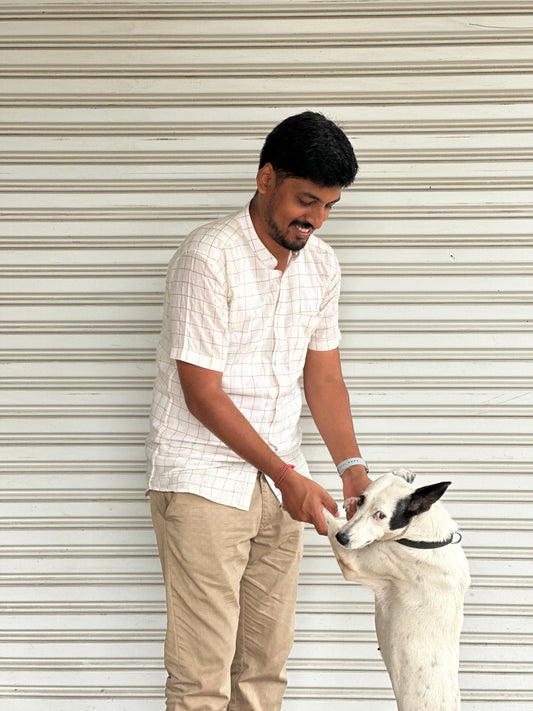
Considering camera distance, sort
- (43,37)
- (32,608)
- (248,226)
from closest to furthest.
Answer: (248,226) < (43,37) < (32,608)

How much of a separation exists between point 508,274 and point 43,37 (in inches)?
85.2

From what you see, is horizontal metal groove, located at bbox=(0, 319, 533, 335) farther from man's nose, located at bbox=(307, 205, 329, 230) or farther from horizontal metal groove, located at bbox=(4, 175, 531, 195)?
man's nose, located at bbox=(307, 205, 329, 230)

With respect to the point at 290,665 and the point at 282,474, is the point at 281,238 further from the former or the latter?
the point at 290,665

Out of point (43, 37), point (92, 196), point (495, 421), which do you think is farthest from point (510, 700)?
point (43, 37)

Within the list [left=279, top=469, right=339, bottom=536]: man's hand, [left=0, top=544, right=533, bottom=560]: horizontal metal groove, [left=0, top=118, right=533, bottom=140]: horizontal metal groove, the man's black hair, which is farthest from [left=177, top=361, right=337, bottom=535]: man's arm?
[left=0, top=118, right=533, bottom=140]: horizontal metal groove

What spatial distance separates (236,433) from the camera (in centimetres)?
232

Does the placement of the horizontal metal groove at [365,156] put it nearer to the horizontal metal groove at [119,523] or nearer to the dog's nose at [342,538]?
the horizontal metal groove at [119,523]

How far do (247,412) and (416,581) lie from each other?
0.78 metres

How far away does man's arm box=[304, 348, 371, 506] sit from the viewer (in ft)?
8.93

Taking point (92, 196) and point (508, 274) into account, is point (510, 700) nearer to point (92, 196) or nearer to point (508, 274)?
point (508, 274)

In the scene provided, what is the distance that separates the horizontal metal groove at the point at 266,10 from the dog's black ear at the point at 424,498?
77.2 inches

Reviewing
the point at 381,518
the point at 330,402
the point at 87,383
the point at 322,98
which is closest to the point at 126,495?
the point at 87,383

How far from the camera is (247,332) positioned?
2471 mm

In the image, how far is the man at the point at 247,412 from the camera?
2311mm
